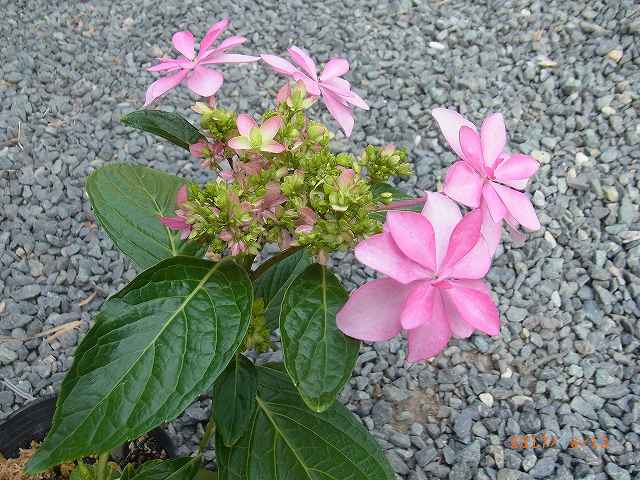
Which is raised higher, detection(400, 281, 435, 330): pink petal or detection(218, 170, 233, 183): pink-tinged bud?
detection(218, 170, 233, 183): pink-tinged bud

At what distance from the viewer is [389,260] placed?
0.68 meters

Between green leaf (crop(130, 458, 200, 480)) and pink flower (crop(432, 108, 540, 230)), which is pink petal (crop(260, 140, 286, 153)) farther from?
green leaf (crop(130, 458, 200, 480))

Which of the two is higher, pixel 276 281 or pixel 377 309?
pixel 377 309

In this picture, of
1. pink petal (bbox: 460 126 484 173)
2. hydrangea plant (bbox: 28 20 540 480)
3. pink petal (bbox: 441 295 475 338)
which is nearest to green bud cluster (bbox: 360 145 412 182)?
hydrangea plant (bbox: 28 20 540 480)

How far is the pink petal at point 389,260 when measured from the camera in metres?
0.67

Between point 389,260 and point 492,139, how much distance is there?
0.23m

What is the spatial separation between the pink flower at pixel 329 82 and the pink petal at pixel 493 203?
0.70ft

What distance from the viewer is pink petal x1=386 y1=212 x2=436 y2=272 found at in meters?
0.67

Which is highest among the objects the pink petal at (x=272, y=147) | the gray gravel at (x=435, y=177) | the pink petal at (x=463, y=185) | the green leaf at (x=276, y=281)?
the pink petal at (x=272, y=147)

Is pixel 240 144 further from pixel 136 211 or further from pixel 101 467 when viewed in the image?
pixel 101 467
